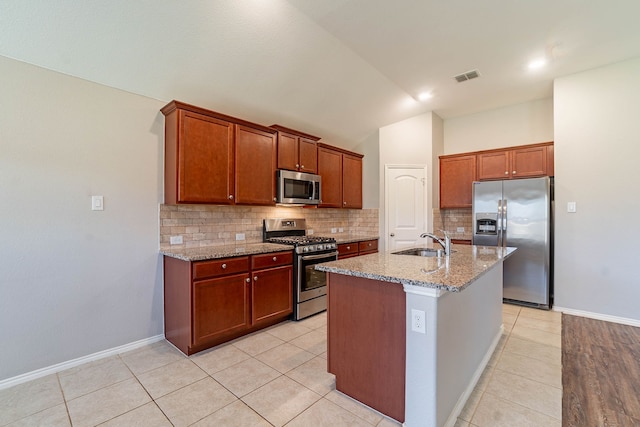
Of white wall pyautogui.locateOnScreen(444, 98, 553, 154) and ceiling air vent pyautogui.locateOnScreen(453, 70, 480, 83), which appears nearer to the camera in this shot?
ceiling air vent pyautogui.locateOnScreen(453, 70, 480, 83)

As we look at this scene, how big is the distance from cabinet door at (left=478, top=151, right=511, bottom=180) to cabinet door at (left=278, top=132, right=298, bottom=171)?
2.93m

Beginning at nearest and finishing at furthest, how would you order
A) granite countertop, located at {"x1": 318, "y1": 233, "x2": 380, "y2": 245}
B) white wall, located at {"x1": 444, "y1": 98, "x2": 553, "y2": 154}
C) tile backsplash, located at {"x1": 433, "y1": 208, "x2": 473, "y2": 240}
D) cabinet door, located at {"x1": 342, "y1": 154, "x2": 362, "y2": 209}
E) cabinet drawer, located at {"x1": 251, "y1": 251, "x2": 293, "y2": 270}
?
cabinet drawer, located at {"x1": 251, "y1": 251, "x2": 293, "y2": 270}, granite countertop, located at {"x1": 318, "y1": 233, "x2": 380, "y2": 245}, white wall, located at {"x1": 444, "y1": 98, "x2": 553, "y2": 154}, cabinet door, located at {"x1": 342, "y1": 154, "x2": 362, "y2": 209}, tile backsplash, located at {"x1": 433, "y1": 208, "x2": 473, "y2": 240}

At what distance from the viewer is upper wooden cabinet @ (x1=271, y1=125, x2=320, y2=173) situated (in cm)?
357

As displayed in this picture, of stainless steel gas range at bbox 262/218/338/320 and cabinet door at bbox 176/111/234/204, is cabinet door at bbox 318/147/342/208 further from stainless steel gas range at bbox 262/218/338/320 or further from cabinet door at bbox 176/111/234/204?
cabinet door at bbox 176/111/234/204

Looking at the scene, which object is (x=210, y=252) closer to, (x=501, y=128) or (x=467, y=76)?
(x=467, y=76)

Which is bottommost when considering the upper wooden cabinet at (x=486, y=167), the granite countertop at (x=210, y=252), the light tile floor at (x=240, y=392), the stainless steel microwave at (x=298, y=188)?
the light tile floor at (x=240, y=392)

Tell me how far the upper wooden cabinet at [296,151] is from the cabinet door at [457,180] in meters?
2.30

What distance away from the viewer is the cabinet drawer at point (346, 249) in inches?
159

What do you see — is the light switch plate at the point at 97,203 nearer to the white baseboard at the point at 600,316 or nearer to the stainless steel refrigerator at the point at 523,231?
the stainless steel refrigerator at the point at 523,231

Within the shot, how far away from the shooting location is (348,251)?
420 centimetres

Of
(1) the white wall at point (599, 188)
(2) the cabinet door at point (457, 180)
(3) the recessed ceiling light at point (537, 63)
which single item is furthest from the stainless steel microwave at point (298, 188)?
(1) the white wall at point (599, 188)

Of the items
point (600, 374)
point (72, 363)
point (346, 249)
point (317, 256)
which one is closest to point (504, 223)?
point (600, 374)

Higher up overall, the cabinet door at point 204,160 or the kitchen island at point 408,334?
the cabinet door at point 204,160

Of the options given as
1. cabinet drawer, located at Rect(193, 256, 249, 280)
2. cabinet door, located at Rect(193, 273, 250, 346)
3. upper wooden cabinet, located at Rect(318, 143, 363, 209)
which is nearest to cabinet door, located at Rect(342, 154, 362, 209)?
upper wooden cabinet, located at Rect(318, 143, 363, 209)
